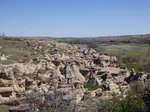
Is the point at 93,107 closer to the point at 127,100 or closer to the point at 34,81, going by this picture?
the point at 127,100

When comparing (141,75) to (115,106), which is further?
(141,75)

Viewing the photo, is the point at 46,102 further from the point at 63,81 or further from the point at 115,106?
the point at 63,81

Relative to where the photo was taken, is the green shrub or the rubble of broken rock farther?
the rubble of broken rock

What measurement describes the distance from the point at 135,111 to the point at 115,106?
1350 millimetres

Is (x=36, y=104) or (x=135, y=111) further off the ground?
(x=36, y=104)

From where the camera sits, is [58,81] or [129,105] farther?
[58,81]

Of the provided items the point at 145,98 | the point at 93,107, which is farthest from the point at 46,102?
the point at 145,98

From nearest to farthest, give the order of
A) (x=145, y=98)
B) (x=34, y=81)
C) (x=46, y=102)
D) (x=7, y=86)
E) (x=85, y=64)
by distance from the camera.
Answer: (x=46, y=102) → (x=145, y=98) → (x=7, y=86) → (x=34, y=81) → (x=85, y=64)

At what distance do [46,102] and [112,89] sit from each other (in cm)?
1737

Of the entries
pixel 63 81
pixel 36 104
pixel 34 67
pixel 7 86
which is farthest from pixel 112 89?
pixel 36 104

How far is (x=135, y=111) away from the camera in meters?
25.8

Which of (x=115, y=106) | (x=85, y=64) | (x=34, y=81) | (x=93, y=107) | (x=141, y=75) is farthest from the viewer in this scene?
(x=85, y=64)

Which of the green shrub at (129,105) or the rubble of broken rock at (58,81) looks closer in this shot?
the green shrub at (129,105)

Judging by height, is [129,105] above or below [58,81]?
above
